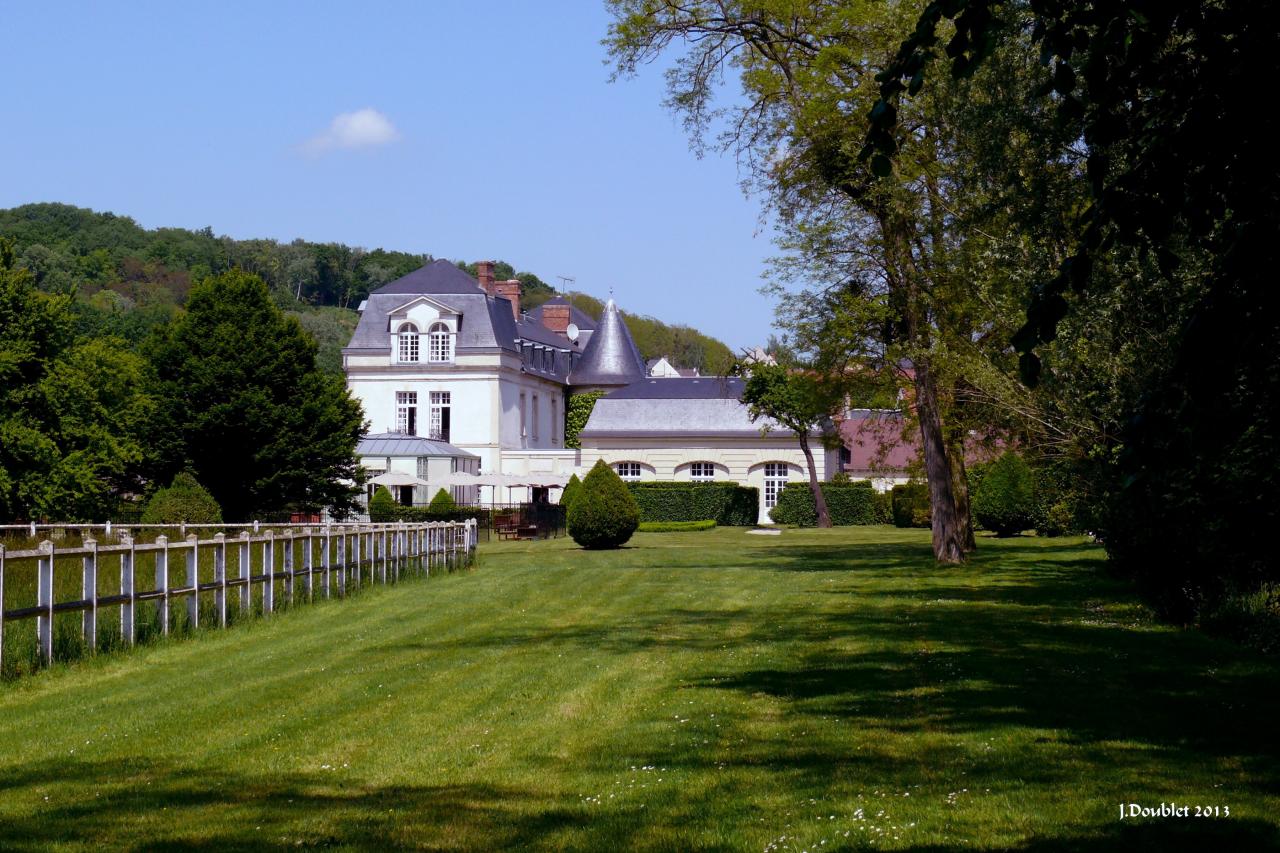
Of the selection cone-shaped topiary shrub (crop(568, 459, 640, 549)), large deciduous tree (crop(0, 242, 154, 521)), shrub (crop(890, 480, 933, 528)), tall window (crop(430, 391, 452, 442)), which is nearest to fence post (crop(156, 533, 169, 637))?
cone-shaped topiary shrub (crop(568, 459, 640, 549))

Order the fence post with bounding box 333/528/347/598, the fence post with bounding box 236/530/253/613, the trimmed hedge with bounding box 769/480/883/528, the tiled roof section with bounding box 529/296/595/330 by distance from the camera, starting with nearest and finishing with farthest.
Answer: the fence post with bounding box 236/530/253/613, the fence post with bounding box 333/528/347/598, the trimmed hedge with bounding box 769/480/883/528, the tiled roof section with bounding box 529/296/595/330

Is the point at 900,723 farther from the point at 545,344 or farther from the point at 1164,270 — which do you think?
the point at 545,344

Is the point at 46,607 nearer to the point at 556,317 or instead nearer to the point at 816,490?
the point at 816,490

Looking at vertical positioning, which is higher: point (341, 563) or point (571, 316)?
point (571, 316)

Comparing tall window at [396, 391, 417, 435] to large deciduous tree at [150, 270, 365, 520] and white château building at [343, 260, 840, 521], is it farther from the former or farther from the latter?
large deciduous tree at [150, 270, 365, 520]

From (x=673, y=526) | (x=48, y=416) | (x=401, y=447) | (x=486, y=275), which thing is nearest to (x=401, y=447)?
(x=401, y=447)

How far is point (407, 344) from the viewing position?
74.4 meters

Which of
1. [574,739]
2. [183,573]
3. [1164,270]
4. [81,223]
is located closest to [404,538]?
[183,573]

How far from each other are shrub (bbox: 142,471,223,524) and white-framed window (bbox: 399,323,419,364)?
3690 cm

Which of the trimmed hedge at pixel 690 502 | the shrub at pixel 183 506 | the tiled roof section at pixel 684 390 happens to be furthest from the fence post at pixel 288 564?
the tiled roof section at pixel 684 390

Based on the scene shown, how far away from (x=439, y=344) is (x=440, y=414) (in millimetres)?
3545

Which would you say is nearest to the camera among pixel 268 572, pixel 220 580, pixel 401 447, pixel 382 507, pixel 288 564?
pixel 220 580

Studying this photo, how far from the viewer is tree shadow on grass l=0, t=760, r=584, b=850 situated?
6.46 meters

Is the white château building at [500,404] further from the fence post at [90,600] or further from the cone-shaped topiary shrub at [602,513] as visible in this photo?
the fence post at [90,600]
